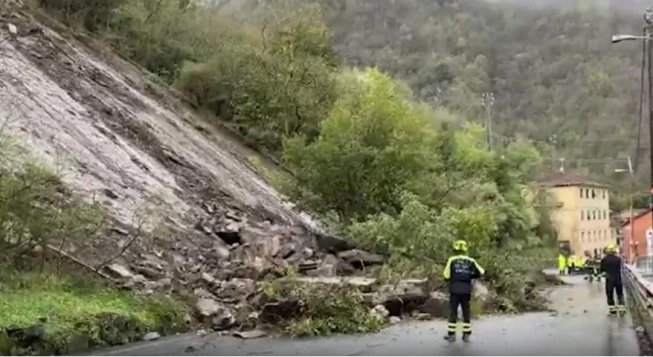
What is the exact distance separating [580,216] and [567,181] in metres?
12.9

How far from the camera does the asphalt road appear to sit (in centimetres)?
1143

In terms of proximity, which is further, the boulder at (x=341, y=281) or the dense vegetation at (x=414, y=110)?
the dense vegetation at (x=414, y=110)

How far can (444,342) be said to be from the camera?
12.4m

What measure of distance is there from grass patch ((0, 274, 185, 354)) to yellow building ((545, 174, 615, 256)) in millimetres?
33989

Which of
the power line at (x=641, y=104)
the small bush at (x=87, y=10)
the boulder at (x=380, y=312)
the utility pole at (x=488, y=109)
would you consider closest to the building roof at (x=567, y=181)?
the utility pole at (x=488, y=109)

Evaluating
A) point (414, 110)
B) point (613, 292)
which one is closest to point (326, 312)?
point (613, 292)

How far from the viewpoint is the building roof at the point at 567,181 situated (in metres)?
39.8

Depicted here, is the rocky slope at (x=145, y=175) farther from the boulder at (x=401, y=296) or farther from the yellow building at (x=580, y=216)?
the yellow building at (x=580, y=216)

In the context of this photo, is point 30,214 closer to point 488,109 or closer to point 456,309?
point 456,309

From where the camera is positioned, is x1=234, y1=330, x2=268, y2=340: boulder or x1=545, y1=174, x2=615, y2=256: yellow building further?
x1=545, y1=174, x2=615, y2=256: yellow building

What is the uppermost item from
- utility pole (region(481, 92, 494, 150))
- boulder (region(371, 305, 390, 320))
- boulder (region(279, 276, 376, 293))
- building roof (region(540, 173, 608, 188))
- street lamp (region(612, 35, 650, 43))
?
utility pole (region(481, 92, 494, 150))

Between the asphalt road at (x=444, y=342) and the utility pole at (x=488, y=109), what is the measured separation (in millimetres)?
25937

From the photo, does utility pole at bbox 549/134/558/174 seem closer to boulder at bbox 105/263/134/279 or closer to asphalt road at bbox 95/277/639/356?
asphalt road at bbox 95/277/639/356

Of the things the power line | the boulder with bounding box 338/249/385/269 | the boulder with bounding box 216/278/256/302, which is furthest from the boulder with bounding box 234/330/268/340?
the power line
